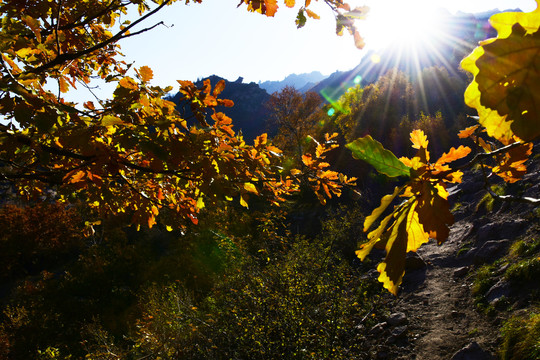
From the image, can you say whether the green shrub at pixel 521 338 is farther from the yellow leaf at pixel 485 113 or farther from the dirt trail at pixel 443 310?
the yellow leaf at pixel 485 113

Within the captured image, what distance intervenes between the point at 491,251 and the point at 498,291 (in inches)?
47.8

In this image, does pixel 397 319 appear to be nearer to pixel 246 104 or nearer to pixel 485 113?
pixel 485 113

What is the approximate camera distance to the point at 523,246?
14.5ft

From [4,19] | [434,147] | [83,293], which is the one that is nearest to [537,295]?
[4,19]

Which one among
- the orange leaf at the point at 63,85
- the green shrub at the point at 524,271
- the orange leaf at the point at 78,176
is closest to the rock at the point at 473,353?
the green shrub at the point at 524,271

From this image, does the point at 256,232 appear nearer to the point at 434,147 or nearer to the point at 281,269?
the point at 281,269

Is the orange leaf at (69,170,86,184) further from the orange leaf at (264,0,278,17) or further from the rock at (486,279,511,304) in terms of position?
the rock at (486,279,511,304)

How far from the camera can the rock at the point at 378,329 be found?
4215 mm

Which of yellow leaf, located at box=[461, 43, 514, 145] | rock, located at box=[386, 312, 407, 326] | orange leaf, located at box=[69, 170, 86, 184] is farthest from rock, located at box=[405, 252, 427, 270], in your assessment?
yellow leaf, located at box=[461, 43, 514, 145]

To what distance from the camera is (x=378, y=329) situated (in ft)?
13.9

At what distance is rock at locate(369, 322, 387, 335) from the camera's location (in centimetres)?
421

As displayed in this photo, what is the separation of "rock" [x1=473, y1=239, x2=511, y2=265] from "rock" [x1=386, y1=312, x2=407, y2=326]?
6.22 ft

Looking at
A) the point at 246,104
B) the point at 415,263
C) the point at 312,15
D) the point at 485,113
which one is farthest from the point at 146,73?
the point at 246,104

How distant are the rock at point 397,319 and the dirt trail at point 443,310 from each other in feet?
0.33
